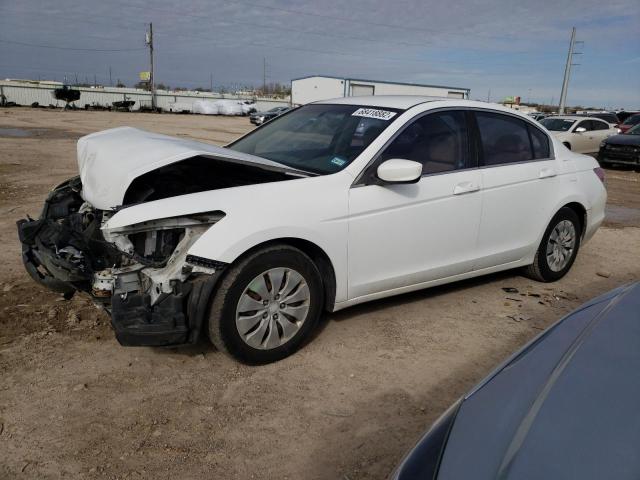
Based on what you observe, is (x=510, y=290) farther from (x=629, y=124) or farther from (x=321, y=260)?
(x=629, y=124)

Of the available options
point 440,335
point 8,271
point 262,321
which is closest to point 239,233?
point 262,321

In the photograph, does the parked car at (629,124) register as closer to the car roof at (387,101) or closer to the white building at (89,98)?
the car roof at (387,101)

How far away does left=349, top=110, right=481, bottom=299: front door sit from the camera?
3.65 metres

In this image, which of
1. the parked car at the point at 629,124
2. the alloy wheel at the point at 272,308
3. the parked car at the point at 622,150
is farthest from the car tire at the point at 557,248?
the parked car at the point at 629,124

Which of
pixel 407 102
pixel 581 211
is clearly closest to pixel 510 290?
pixel 581 211

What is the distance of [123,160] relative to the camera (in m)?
3.48

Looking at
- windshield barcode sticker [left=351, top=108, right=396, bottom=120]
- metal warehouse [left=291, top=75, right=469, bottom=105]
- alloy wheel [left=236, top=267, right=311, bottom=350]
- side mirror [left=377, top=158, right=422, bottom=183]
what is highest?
metal warehouse [left=291, top=75, right=469, bottom=105]

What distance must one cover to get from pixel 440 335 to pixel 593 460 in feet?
8.81

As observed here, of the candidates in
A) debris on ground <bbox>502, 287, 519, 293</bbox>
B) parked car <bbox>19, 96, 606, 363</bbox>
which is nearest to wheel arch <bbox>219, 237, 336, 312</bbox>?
parked car <bbox>19, 96, 606, 363</bbox>

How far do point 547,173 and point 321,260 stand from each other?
251 centimetres

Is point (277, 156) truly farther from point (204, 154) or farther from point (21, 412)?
point (21, 412)

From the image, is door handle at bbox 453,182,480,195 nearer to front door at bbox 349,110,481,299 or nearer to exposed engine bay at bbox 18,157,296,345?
front door at bbox 349,110,481,299

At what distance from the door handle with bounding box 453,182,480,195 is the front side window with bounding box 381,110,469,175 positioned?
5.9 inches

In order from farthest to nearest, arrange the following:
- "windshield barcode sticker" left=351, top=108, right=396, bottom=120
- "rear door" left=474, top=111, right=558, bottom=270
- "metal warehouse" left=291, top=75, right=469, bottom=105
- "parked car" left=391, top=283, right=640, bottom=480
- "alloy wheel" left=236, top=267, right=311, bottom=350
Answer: "metal warehouse" left=291, top=75, right=469, bottom=105, "rear door" left=474, top=111, right=558, bottom=270, "windshield barcode sticker" left=351, top=108, right=396, bottom=120, "alloy wheel" left=236, top=267, right=311, bottom=350, "parked car" left=391, top=283, right=640, bottom=480
